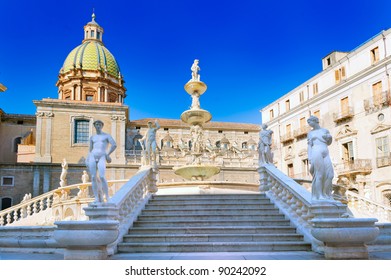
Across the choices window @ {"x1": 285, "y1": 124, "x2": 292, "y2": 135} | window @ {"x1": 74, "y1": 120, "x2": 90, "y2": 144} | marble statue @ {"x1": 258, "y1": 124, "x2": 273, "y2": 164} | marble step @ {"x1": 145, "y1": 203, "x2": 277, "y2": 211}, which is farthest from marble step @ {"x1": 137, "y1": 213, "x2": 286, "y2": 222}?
window @ {"x1": 74, "y1": 120, "x2": 90, "y2": 144}

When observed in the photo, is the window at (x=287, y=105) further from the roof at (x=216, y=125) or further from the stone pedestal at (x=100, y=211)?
the stone pedestal at (x=100, y=211)

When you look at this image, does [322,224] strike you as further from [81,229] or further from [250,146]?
[250,146]

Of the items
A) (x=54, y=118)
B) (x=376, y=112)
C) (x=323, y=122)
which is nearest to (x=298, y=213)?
(x=376, y=112)

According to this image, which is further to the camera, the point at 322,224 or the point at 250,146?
the point at 250,146

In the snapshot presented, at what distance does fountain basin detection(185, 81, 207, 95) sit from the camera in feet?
50.1

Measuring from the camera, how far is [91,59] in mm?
43344

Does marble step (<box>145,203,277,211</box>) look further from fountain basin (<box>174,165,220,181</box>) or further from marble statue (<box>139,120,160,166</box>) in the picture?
fountain basin (<box>174,165,220,181</box>)

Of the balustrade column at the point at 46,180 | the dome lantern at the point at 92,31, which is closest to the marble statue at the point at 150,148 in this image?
the balustrade column at the point at 46,180

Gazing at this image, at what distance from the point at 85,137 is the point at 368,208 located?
29.2 metres

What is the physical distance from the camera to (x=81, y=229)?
5.84m

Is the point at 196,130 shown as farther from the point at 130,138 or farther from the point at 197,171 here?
the point at 130,138

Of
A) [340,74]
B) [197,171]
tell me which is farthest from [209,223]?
[340,74]

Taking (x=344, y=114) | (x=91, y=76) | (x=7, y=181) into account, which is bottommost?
(x=7, y=181)
